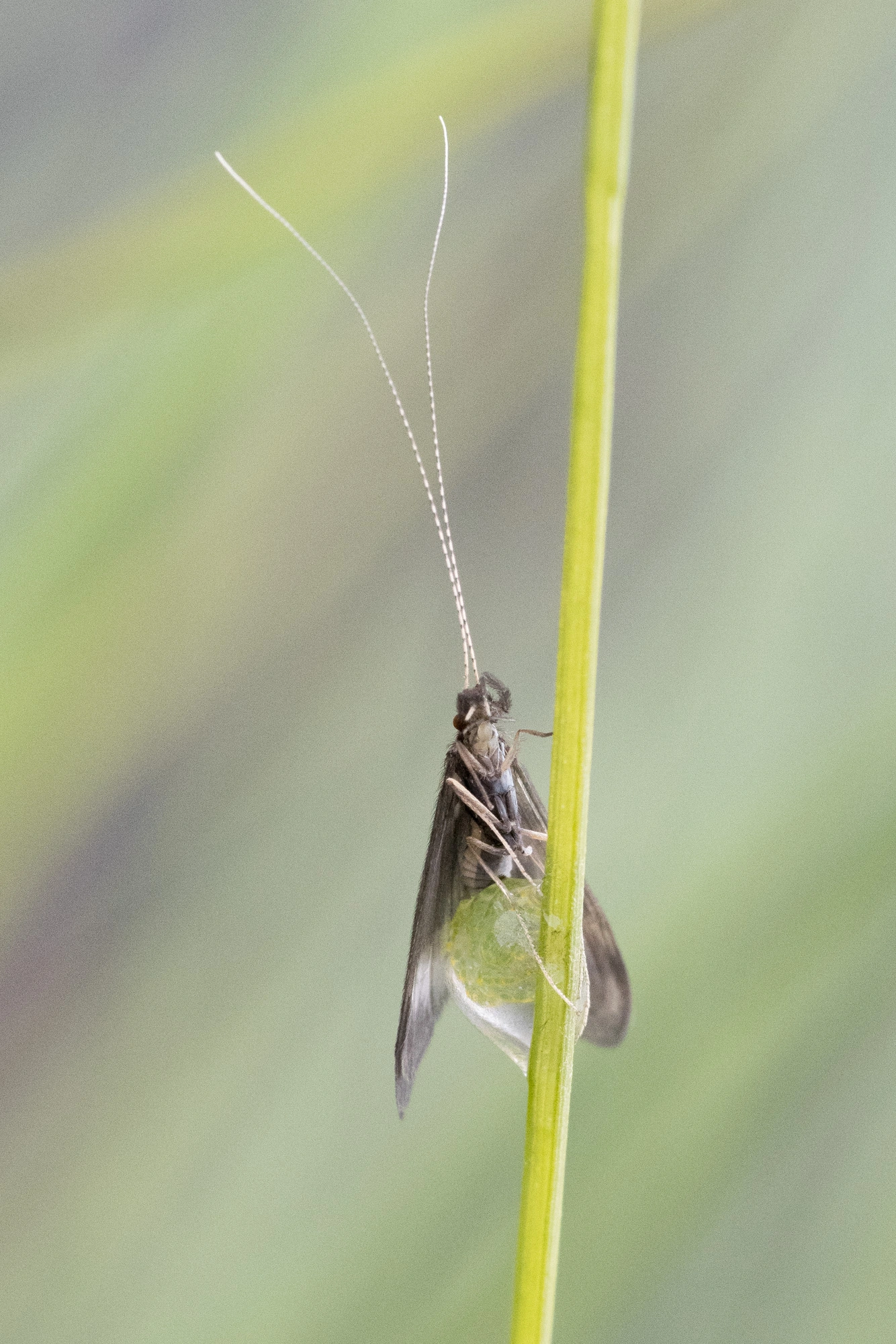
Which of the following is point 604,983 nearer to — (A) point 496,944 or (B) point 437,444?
(A) point 496,944

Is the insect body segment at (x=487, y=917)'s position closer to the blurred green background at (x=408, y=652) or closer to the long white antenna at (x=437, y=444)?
the long white antenna at (x=437, y=444)

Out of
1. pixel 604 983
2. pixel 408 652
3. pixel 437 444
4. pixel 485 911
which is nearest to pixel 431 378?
pixel 437 444

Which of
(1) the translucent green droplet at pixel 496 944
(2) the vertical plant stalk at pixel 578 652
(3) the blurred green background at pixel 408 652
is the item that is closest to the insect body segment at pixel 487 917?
(1) the translucent green droplet at pixel 496 944

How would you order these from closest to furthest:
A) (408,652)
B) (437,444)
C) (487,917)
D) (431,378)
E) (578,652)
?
(578,652) → (431,378) → (487,917) → (437,444) → (408,652)

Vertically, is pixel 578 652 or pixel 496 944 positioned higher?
pixel 578 652

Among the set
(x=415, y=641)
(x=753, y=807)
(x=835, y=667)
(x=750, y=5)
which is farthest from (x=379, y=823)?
(x=750, y=5)

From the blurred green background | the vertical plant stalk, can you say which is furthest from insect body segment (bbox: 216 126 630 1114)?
the blurred green background

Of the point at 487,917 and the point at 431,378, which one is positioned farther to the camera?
the point at 487,917
